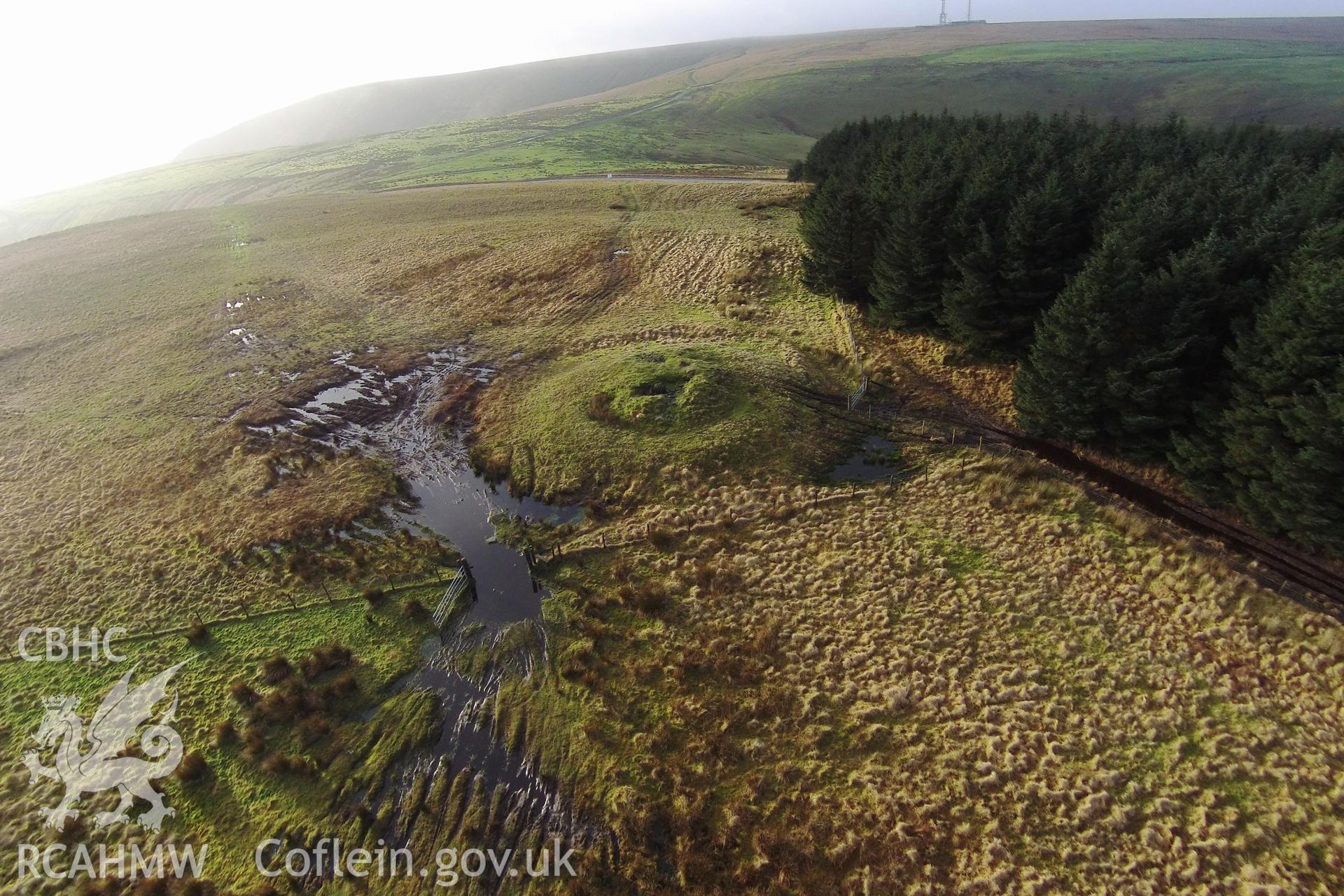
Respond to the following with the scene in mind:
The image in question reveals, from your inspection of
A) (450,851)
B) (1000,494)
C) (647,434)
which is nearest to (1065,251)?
(1000,494)

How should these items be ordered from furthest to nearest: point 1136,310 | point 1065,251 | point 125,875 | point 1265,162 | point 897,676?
point 1265,162 < point 1065,251 < point 1136,310 < point 897,676 < point 125,875

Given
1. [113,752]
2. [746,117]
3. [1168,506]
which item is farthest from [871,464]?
[746,117]

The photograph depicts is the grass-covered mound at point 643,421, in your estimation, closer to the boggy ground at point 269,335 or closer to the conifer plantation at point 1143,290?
the boggy ground at point 269,335

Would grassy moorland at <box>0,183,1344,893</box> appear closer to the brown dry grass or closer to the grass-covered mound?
the brown dry grass

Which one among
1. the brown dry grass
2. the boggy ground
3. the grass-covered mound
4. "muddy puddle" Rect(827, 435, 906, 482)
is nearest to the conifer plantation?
the brown dry grass

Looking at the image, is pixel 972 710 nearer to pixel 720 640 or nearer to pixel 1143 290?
pixel 720 640

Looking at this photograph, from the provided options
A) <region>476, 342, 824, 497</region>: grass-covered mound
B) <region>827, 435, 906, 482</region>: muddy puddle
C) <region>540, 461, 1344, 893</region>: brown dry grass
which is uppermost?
<region>476, 342, 824, 497</region>: grass-covered mound

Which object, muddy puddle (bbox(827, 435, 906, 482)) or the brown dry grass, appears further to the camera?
muddy puddle (bbox(827, 435, 906, 482))

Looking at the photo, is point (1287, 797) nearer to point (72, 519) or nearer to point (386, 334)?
point (72, 519)
